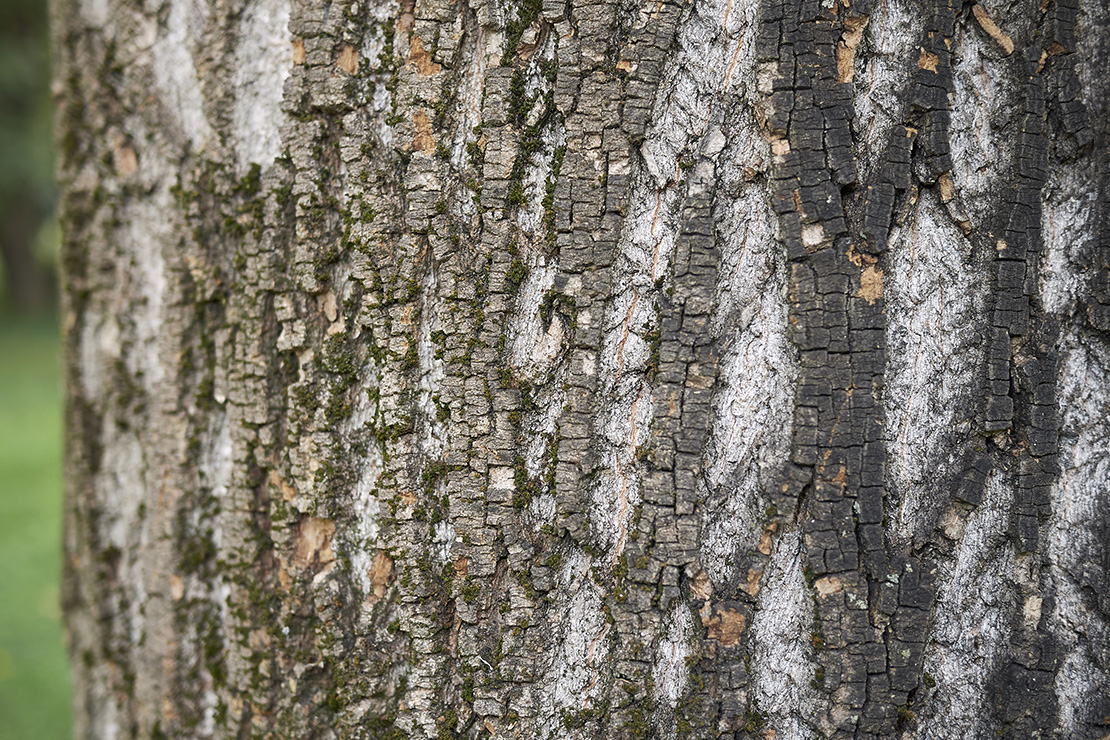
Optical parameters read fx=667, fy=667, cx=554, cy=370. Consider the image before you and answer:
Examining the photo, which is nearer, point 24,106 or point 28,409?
point 28,409

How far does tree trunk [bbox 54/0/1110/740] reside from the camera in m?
1.23

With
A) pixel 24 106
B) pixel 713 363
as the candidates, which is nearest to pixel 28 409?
pixel 24 106

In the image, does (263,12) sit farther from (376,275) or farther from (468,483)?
(468,483)

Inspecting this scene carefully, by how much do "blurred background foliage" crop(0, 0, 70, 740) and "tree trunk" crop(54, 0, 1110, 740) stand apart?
3.29 m

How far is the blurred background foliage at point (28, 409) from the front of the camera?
13.8ft

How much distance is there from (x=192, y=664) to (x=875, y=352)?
1.66 metres

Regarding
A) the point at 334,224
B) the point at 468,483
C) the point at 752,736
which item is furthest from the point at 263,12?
the point at 752,736

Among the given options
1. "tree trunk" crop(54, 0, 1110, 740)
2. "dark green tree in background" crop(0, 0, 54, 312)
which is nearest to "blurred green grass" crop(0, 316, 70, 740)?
"tree trunk" crop(54, 0, 1110, 740)

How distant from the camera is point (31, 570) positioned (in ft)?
18.0

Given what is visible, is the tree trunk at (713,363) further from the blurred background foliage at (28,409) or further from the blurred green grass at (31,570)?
the blurred green grass at (31,570)

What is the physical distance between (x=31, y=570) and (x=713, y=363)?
21.2 ft

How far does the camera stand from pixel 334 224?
136 cm

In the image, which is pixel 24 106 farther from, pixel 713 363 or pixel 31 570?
pixel 713 363

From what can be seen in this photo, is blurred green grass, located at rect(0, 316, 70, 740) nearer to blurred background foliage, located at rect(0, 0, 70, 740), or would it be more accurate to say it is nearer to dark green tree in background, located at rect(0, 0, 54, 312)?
blurred background foliage, located at rect(0, 0, 70, 740)
